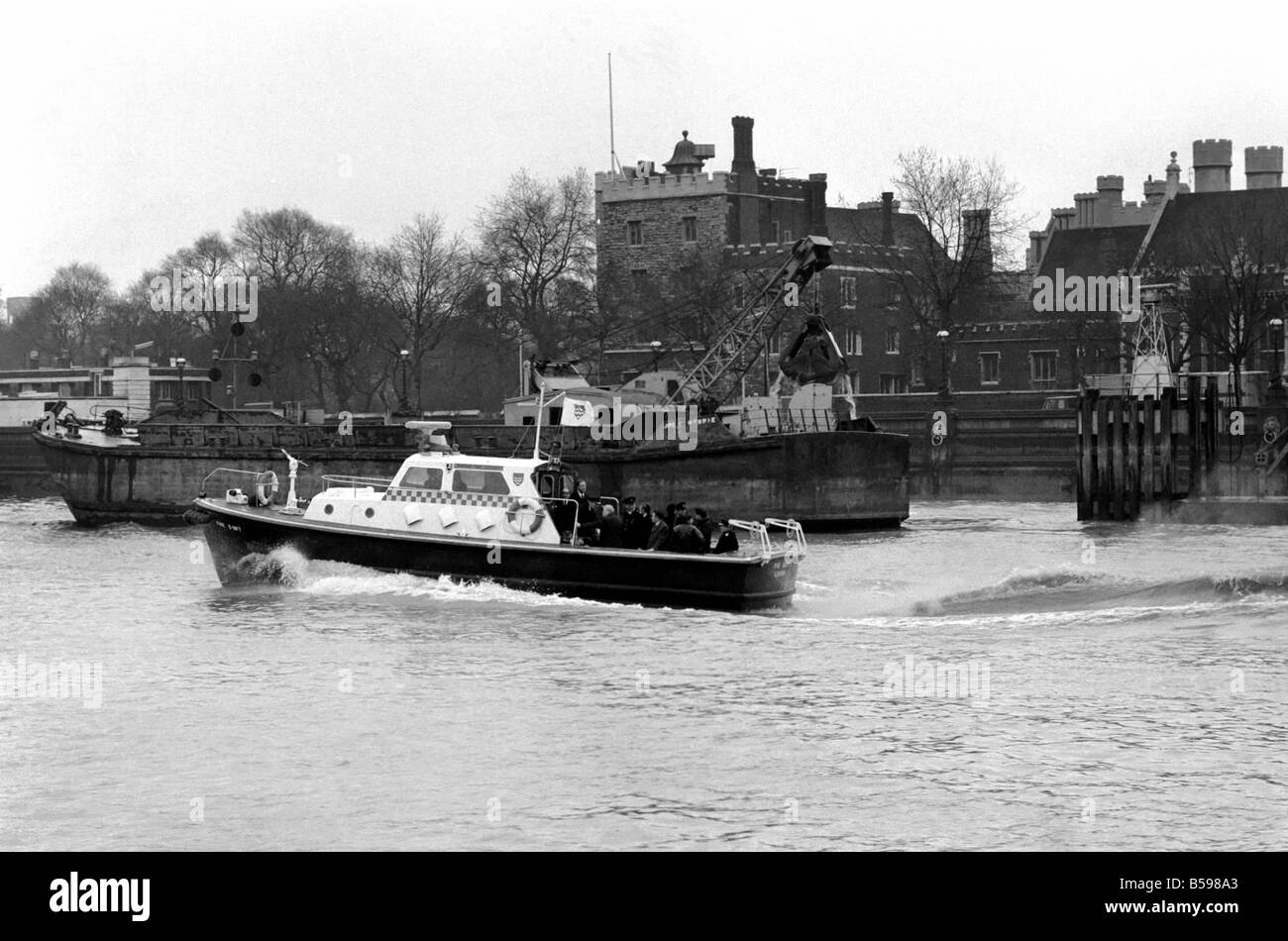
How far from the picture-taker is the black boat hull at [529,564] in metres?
33.6

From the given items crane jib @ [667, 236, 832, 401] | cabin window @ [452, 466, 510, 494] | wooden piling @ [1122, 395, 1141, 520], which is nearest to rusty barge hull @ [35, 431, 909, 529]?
wooden piling @ [1122, 395, 1141, 520]

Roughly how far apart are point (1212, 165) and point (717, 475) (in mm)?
52661

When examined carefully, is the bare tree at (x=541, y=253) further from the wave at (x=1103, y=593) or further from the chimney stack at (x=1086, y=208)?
the wave at (x=1103, y=593)

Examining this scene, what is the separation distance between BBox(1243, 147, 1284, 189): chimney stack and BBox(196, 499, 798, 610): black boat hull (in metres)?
75.6

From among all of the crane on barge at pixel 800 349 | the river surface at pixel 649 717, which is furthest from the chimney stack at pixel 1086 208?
the river surface at pixel 649 717

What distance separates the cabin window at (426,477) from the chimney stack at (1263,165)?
7666cm

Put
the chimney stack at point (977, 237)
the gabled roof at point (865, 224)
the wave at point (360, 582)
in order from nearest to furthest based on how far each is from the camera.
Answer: the wave at point (360, 582)
the chimney stack at point (977, 237)
the gabled roof at point (865, 224)

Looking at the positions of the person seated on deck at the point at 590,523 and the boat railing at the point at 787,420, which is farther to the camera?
the boat railing at the point at 787,420

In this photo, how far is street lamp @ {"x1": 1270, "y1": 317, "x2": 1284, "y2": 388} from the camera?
243 ft

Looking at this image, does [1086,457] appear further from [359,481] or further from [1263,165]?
[1263,165]

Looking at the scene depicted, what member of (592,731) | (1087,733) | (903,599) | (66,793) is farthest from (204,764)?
(903,599)

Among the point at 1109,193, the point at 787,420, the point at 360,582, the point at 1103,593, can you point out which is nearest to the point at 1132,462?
the point at 787,420

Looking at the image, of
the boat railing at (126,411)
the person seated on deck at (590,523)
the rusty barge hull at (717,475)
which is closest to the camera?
the person seated on deck at (590,523)

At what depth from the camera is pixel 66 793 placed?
21234 millimetres
